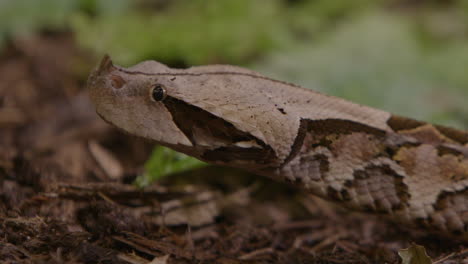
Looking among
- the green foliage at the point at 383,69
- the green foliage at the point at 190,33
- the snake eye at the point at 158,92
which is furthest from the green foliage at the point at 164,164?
the green foliage at the point at 190,33

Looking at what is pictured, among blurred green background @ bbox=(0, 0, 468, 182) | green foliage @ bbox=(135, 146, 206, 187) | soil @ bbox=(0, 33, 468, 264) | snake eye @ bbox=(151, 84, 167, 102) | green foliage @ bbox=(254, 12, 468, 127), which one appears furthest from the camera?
blurred green background @ bbox=(0, 0, 468, 182)

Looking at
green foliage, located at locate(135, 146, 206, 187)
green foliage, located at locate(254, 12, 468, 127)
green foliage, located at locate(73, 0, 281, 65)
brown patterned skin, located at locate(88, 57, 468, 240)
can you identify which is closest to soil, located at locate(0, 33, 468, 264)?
green foliage, located at locate(135, 146, 206, 187)

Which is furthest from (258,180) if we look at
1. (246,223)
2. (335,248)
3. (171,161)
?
(335,248)

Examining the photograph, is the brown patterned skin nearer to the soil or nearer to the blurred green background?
the soil

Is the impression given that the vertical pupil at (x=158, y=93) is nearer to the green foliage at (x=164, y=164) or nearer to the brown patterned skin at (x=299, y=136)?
the brown patterned skin at (x=299, y=136)

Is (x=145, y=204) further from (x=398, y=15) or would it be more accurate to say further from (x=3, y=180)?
(x=398, y=15)

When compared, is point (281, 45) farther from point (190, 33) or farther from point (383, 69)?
point (383, 69)

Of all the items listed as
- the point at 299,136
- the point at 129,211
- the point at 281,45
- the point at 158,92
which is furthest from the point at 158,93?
the point at 281,45
